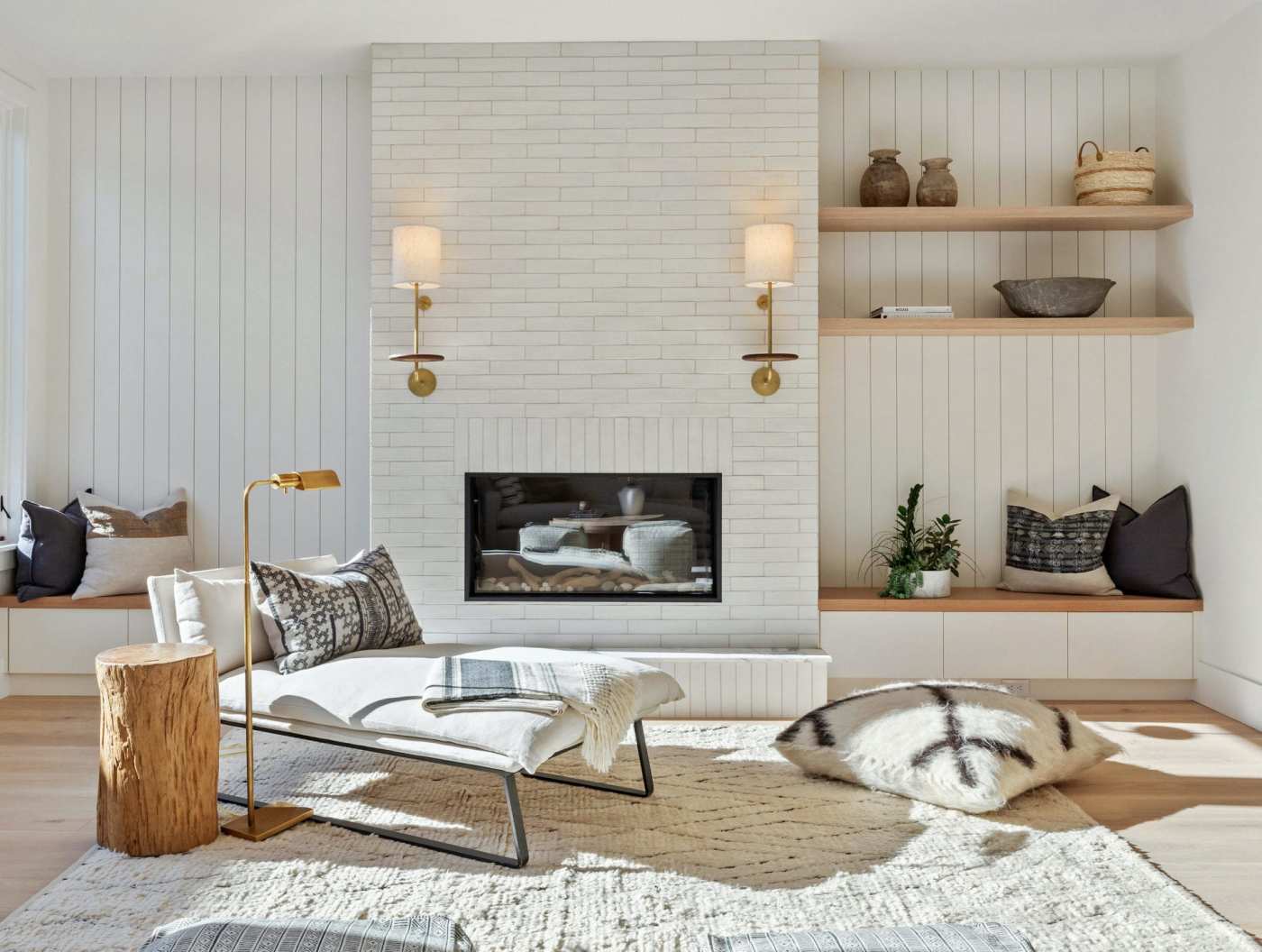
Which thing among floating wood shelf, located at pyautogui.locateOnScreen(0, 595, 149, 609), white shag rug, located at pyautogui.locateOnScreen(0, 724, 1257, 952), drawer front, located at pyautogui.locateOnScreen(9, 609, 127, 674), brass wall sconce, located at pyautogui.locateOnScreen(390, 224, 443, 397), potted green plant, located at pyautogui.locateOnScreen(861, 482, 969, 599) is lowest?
white shag rug, located at pyautogui.locateOnScreen(0, 724, 1257, 952)

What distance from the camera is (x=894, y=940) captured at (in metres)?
1.65

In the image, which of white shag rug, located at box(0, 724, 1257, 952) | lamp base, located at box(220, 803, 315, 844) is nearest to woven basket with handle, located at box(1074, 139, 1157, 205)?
white shag rug, located at box(0, 724, 1257, 952)

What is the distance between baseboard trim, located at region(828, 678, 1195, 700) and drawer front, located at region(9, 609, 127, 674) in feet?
10.0

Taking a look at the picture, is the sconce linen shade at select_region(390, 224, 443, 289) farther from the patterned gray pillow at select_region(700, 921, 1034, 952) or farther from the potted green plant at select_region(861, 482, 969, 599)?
the patterned gray pillow at select_region(700, 921, 1034, 952)

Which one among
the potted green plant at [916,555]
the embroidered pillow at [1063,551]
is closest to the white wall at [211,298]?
the potted green plant at [916,555]

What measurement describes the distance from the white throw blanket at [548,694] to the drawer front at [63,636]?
7.27 ft

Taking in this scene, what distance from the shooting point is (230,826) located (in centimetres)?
283

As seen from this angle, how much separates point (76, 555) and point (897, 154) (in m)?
3.96

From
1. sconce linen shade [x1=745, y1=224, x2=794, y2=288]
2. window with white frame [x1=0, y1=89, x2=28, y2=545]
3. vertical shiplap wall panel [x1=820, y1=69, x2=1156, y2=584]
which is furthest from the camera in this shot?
vertical shiplap wall panel [x1=820, y1=69, x2=1156, y2=584]

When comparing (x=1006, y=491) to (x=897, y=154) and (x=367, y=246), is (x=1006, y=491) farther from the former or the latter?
(x=367, y=246)

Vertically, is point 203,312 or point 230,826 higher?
point 203,312

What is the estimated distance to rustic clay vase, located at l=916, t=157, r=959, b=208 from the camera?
14.8 feet

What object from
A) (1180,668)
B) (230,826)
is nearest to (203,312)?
(230,826)

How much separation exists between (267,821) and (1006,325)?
11.3 ft
